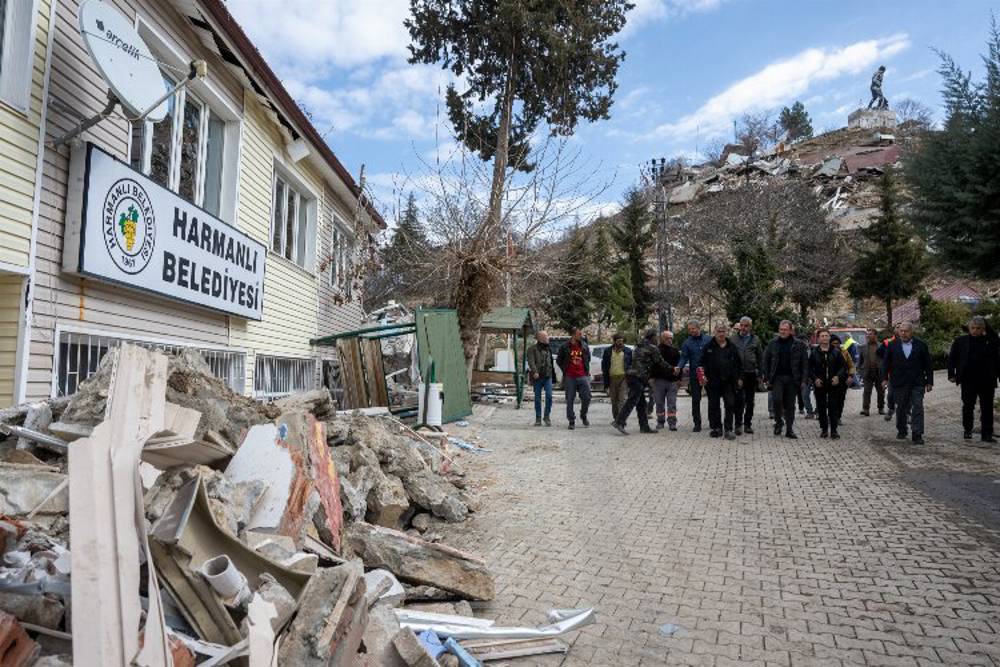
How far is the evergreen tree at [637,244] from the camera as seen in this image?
43.2 metres

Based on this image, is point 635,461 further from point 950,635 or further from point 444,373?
point 950,635

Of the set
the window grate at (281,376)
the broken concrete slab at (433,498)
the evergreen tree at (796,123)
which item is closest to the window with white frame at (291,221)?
the window grate at (281,376)

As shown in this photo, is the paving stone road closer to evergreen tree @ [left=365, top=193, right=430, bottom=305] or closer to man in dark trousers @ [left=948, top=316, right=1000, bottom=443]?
man in dark trousers @ [left=948, top=316, right=1000, bottom=443]

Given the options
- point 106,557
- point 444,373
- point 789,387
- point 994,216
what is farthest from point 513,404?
point 106,557

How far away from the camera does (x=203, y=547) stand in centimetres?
304

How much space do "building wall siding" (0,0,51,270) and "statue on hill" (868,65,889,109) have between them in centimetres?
10252

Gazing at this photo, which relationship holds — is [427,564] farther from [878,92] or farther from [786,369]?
[878,92]

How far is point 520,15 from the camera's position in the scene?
18031 millimetres

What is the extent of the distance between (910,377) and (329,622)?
9999 mm

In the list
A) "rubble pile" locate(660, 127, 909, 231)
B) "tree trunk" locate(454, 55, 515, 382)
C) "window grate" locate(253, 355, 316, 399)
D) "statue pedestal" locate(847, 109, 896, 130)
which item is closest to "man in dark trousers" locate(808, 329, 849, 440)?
"tree trunk" locate(454, 55, 515, 382)

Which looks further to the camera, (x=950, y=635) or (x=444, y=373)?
(x=444, y=373)

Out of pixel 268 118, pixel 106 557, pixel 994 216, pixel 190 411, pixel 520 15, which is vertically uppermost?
pixel 520 15

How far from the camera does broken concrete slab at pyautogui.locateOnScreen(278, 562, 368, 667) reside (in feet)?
8.57

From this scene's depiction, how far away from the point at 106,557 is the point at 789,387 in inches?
400
